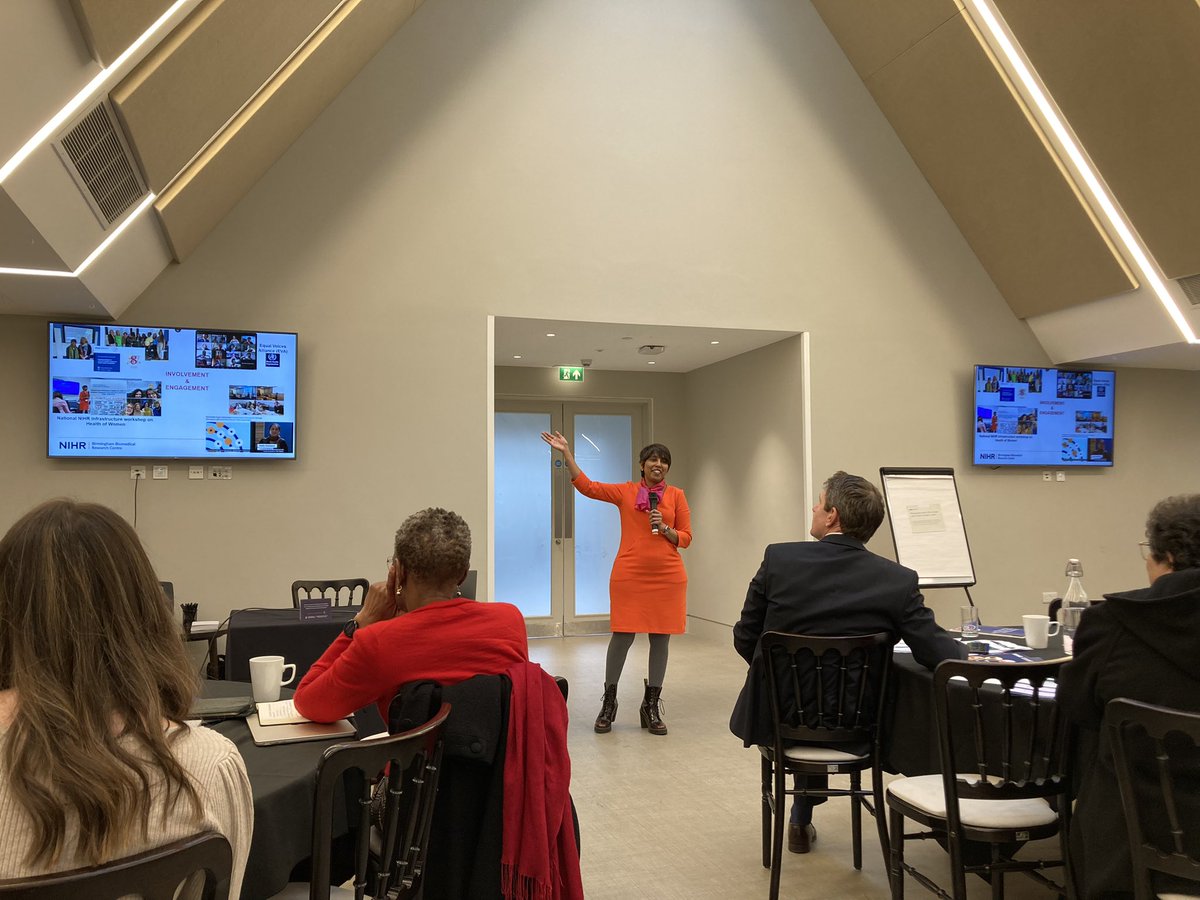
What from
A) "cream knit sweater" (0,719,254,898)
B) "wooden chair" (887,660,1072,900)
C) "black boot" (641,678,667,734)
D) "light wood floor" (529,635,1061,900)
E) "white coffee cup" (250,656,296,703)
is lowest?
"light wood floor" (529,635,1061,900)

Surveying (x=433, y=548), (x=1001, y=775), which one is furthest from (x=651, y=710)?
(x=433, y=548)

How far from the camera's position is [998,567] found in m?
7.41

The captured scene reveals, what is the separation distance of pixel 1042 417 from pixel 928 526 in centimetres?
145

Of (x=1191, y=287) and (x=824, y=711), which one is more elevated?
(x=1191, y=287)

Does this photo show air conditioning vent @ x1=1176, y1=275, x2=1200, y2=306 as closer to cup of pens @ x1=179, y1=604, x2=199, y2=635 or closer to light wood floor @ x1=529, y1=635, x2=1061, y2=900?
light wood floor @ x1=529, y1=635, x2=1061, y2=900

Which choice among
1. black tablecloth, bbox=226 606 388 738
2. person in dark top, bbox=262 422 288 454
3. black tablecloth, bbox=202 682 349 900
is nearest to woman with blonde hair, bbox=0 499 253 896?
black tablecloth, bbox=202 682 349 900

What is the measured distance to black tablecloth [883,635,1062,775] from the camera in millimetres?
2973

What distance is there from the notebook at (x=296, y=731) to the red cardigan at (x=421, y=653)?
62 mm

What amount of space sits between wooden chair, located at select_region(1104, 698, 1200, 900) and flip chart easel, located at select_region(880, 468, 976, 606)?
482 cm

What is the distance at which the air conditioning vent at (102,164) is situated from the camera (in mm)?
3436

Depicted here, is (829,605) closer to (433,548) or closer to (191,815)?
(433,548)

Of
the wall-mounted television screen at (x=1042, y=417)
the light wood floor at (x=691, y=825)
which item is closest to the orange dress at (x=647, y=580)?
the light wood floor at (x=691, y=825)

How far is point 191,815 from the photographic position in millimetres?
1254

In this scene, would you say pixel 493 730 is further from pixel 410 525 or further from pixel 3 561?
pixel 3 561
